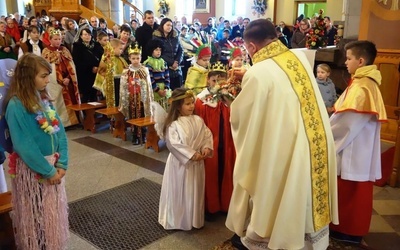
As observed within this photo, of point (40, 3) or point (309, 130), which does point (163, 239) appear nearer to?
point (309, 130)

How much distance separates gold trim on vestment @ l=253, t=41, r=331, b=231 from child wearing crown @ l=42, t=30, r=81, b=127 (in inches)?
176

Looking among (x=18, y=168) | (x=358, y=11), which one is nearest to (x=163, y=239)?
(x=18, y=168)

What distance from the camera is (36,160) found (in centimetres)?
232

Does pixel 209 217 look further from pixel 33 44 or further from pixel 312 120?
pixel 33 44

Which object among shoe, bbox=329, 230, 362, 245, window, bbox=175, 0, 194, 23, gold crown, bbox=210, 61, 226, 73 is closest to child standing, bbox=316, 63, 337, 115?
gold crown, bbox=210, 61, 226, 73

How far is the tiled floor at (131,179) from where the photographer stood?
300cm

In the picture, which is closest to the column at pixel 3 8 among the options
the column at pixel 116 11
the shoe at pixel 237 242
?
the column at pixel 116 11

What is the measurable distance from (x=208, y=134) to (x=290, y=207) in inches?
45.5

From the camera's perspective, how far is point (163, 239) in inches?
119

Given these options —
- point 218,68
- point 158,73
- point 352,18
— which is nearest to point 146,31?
point 158,73

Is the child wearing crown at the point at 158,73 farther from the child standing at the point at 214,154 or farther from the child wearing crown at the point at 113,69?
the child standing at the point at 214,154

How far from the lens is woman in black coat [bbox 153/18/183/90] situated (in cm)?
621

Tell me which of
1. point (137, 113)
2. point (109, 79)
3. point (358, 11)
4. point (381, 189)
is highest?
point (358, 11)

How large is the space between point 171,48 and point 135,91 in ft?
3.94
